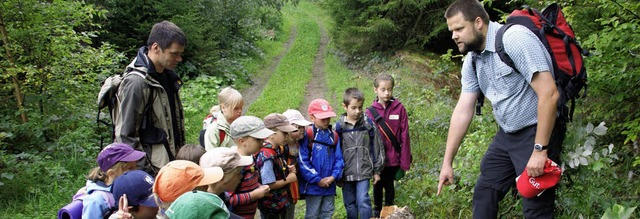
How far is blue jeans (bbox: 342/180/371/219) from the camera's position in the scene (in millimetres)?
4988

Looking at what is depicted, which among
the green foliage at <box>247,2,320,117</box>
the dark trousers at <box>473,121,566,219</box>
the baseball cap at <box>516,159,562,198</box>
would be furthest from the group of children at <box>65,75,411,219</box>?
the green foliage at <box>247,2,320,117</box>

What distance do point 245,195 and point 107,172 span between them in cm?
106

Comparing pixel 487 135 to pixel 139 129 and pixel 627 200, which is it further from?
pixel 139 129

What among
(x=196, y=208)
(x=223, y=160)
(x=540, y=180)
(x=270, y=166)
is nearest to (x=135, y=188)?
(x=223, y=160)

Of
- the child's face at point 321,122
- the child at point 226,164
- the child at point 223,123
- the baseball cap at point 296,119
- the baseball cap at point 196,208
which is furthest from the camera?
the child's face at point 321,122

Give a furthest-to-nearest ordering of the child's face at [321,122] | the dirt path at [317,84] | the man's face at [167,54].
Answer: the dirt path at [317,84]
the child's face at [321,122]
the man's face at [167,54]

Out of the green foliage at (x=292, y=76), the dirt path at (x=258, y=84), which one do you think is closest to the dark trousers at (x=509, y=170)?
the green foliage at (x=292, y=76)

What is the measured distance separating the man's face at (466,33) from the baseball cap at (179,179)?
6.16 feet

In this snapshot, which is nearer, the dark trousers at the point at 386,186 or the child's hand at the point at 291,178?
the child's hand at the point at 291,178

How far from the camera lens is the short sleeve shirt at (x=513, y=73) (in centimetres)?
293

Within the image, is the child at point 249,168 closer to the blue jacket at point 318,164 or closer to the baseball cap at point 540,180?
the blue jacket at point 318,164

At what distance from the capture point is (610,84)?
420 centimetres

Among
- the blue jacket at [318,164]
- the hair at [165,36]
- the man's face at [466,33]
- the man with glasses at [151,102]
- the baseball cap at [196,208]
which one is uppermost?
the hair at [165,36]

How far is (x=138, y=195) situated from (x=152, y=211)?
0.18 metres
